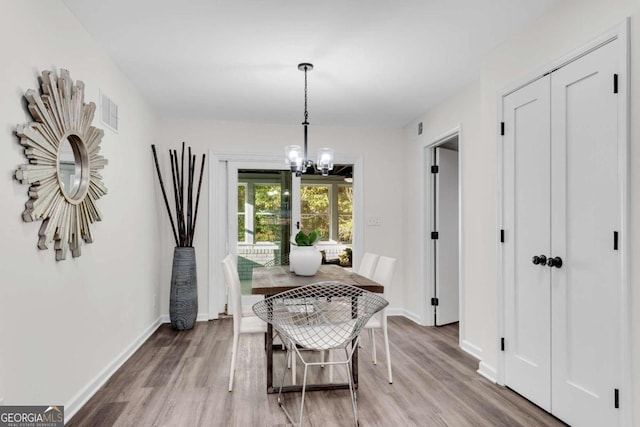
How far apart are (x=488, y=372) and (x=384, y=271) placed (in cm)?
106

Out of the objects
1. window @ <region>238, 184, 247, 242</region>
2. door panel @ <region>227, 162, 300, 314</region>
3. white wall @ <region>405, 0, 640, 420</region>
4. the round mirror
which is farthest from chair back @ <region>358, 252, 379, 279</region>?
the round mirror

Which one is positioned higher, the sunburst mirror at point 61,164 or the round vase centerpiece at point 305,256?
the sunburst mirror at point 61,164

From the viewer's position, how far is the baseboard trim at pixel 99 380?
2.43 meters

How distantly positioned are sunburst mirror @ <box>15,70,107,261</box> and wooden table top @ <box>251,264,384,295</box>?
1144 mm

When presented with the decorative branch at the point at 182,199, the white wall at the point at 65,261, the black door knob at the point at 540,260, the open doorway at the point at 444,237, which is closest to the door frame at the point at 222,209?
the decorative branch at the point at 182,199

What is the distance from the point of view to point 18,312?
192cm

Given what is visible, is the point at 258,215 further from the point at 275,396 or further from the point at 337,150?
the point at 275,396

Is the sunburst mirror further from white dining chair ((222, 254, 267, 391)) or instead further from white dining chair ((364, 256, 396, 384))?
white dining chair ((364, 256, 396, 384))

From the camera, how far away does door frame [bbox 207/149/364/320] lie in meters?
4.98

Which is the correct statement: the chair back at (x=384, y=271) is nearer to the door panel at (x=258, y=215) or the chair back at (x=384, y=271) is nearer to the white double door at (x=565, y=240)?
the white double door at (x=565, y=240)

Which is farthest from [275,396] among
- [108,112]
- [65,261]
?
[108,112]

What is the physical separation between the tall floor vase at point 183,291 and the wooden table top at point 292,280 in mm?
1326

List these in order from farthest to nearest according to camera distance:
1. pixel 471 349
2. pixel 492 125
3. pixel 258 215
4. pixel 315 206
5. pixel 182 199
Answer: pixel 315 206, pixel 258 215, pixel 182 199, pixel 471 349, pixel 492 125

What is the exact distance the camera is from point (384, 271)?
328 centimetres
